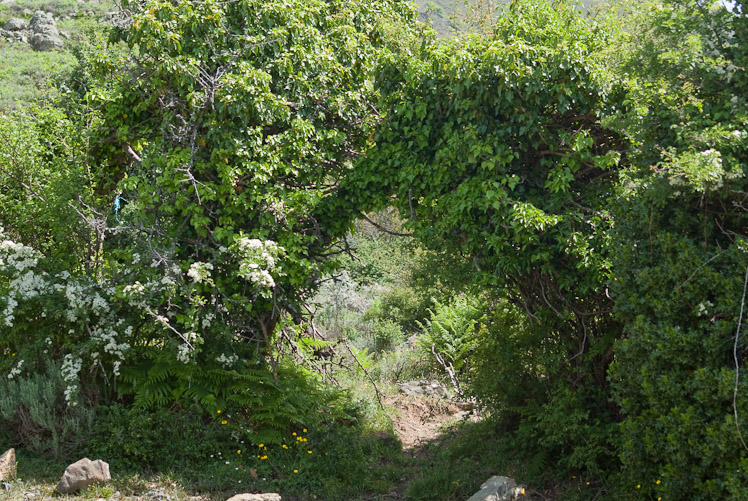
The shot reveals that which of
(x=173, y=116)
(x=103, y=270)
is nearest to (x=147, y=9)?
(x=173, y=116)

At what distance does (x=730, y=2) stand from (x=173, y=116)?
16.4 feet

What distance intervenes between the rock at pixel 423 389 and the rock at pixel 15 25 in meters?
35.7

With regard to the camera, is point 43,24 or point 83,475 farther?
point 43,24

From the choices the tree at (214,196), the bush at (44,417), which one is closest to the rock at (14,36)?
the tree at (214,196)

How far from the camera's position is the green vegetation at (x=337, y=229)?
4.81 metres

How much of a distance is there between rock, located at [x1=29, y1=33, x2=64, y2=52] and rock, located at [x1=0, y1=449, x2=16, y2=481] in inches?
1263

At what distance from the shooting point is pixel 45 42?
107 feet

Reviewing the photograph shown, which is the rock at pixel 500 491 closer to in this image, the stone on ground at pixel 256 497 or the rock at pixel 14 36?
the stone on ground at pixel 256 497

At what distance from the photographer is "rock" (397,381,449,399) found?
8.83 m

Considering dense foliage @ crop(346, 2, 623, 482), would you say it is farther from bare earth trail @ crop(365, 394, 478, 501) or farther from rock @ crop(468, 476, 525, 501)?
bare earth trail @ crop(365, 394, 478, 501)

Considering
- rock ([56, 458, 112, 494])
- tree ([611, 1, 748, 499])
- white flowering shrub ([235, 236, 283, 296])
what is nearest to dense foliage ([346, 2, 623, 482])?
tree ([611, 1, 748, 499])

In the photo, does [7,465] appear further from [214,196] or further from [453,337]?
[453,337]

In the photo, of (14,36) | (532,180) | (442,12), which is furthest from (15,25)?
(532,180)

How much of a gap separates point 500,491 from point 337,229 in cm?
303
